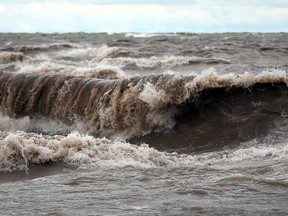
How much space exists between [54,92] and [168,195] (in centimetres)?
862

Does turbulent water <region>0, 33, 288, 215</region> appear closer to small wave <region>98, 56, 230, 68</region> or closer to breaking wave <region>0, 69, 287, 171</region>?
breaking wave <region>0, 69, 287, 171</region>

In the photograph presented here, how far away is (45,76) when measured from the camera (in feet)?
48.4

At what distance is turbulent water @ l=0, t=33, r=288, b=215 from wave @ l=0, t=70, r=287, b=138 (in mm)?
24

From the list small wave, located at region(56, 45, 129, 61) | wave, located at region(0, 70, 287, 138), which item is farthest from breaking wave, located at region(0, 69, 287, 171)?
small wave, located at region(56, 45, 129, 61)

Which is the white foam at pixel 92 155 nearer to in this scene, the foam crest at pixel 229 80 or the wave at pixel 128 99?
the wave at pixel 128 99

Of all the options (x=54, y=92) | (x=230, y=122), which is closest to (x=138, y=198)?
(x=230, y=122)

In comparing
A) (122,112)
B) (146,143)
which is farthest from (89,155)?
(122,112)

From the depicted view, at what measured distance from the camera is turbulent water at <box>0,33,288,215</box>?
5766 mm

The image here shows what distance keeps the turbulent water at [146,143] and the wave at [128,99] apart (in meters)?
0.02

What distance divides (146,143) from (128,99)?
1.55 meters

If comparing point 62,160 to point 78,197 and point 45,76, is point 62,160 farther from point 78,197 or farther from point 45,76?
point 45,76

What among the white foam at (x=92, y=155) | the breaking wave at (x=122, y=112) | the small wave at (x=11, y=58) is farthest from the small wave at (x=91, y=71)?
the white foam at (x=92, y=155)

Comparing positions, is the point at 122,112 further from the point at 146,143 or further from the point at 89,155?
the point at 89,155

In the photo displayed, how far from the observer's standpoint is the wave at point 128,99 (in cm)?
1180
